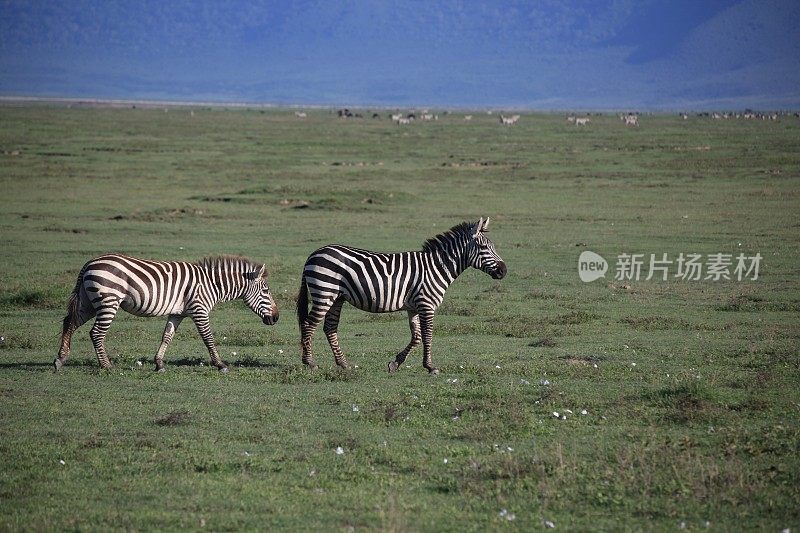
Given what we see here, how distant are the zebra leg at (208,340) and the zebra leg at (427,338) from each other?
232 centimetres

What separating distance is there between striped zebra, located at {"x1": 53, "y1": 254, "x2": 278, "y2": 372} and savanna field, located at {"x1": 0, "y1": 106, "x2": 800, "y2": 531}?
0.46m

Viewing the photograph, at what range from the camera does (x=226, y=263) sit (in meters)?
13.4

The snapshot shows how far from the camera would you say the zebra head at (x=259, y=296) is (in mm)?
13555

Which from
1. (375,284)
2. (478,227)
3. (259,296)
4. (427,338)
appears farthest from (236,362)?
(478,227)

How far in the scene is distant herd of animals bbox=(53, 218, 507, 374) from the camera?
12.5m

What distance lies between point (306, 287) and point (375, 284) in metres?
0.91

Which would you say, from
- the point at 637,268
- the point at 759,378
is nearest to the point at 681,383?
the point at 759,378

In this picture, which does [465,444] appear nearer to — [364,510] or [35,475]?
[364,510]

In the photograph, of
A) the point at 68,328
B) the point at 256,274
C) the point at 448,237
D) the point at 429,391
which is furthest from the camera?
the point at 256,274

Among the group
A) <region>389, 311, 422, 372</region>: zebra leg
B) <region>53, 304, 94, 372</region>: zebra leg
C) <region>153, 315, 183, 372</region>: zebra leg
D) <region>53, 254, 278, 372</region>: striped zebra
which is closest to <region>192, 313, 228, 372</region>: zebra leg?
<region>53, 254, 278, 372</region>: striped zebra

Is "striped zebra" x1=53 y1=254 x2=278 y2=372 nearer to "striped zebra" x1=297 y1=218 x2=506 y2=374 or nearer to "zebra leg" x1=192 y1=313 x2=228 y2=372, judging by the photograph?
"zebra leg" x1=192 y1=313 x2=228 y2=372

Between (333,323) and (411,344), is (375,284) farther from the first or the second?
(411,344)

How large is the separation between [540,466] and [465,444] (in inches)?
43.7

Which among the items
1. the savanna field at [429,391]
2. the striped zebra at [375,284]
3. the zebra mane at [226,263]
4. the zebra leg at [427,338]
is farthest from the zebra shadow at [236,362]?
the zebra leg at [427,338]
